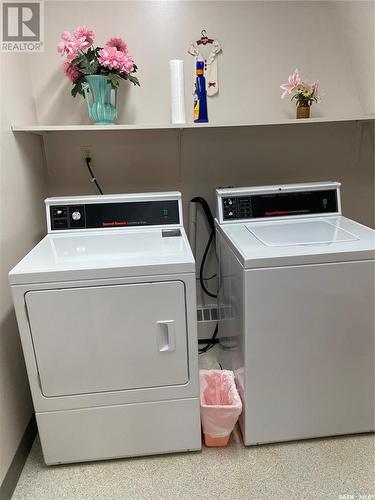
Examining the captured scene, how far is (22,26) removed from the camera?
184 centimetres

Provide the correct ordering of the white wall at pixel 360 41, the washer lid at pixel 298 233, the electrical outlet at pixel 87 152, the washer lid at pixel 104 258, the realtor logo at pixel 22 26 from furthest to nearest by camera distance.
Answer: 1. the electrical outlet at pixel 87 152
2. the white wall at pixel 360 41
3. the realtor logo at pixel 22 26
4. the washer lid at pixel 298 233
5. the washer lid at pixel 104 258

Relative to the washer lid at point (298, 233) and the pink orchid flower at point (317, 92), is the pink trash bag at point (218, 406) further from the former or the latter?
the pink orchid flower at point (317, 92)

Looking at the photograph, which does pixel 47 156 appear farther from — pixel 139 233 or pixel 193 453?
pixel 193 453

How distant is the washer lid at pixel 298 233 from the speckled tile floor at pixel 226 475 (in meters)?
0.96

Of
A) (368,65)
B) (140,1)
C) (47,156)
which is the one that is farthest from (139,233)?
(368,65)

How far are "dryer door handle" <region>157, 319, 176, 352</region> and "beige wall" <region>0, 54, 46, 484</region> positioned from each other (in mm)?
676

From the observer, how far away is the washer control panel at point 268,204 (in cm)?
192

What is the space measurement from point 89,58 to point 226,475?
6.82 feet

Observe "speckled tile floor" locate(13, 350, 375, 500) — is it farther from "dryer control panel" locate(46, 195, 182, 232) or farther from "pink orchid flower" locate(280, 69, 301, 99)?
"pink orchid flower" locate(280, 69, 301, 99)

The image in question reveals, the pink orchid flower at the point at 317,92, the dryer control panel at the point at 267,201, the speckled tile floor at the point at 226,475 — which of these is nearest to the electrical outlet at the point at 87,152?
the dryer control panel at the point at 267,201

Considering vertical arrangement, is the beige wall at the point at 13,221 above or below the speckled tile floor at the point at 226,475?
above

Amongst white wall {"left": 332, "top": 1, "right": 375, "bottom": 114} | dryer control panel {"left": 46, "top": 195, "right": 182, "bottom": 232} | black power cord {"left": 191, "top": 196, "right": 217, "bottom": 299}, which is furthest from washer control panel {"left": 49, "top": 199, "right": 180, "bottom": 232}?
white wall {"left": 332, "top": 1, "right": 375, "bottom": 114}

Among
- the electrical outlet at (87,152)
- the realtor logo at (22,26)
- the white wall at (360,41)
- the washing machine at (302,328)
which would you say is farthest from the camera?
the electrical outlet at (87,152)

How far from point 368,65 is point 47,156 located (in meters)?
1.95
